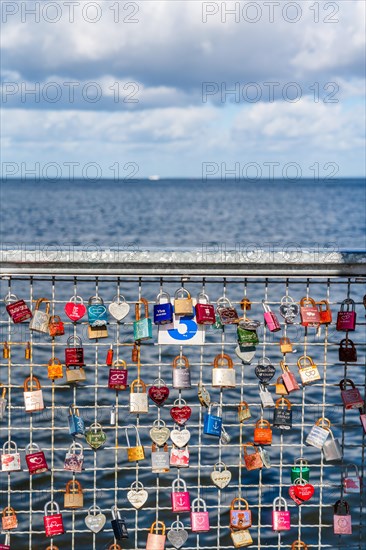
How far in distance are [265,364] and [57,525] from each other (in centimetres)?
141

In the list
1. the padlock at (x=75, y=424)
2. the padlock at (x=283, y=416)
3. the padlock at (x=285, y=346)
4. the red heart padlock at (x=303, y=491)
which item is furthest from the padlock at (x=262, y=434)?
the padlock at (x=75, y=424)

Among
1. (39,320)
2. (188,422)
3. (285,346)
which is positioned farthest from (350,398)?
(188,422)

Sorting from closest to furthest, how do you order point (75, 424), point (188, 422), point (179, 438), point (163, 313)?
point (163, 313) < point (75, 424) < point (179, 438) < point (188, 422)

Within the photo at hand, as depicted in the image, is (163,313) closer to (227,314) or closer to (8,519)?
(227,314)

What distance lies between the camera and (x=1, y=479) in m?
9.49

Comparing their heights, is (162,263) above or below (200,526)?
above

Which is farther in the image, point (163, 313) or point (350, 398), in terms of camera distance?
point (350, 398)

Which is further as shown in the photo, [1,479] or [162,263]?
[1,479]

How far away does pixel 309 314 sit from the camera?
4488 mm

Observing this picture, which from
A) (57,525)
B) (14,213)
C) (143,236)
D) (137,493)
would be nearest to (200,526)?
(137,493)

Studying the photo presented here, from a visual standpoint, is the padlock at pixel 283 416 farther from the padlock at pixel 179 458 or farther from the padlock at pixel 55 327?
the padlock at pixel 55 327

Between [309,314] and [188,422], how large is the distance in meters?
6.36

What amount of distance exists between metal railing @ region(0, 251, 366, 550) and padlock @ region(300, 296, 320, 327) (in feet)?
0.29

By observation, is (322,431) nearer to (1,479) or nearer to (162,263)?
(162,263)
